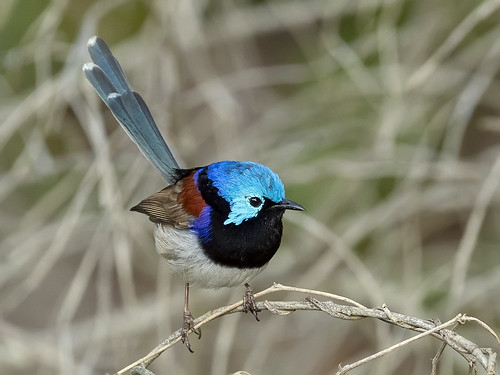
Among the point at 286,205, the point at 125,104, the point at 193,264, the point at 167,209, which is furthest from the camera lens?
the point at 125,104

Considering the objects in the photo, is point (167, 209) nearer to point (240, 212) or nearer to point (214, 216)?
point (214, 216)

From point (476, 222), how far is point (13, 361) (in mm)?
2483

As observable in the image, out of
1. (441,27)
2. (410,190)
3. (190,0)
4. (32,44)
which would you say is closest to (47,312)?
(32,44)

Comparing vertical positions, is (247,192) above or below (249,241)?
above

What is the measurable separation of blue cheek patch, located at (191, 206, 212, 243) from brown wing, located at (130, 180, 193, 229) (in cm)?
5

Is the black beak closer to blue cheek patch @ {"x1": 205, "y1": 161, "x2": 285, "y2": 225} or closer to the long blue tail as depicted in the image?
blue cheek patch @ {"x1": 205, "y1": 161, "x2": 285, "y2": 225}

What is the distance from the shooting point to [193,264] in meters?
3.03

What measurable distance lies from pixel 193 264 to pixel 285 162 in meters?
1.51

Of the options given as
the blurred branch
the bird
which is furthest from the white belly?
the blurred branch

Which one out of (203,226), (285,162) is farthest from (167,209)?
(285,162)

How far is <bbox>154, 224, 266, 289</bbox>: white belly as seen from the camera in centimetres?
293

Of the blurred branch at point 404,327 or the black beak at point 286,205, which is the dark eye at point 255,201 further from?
the blurred branch at point 404,327

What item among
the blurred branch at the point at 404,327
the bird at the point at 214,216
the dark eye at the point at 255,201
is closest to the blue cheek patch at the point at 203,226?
the bird at the point at 214,216

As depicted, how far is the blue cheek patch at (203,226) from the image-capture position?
3034 millimetres
